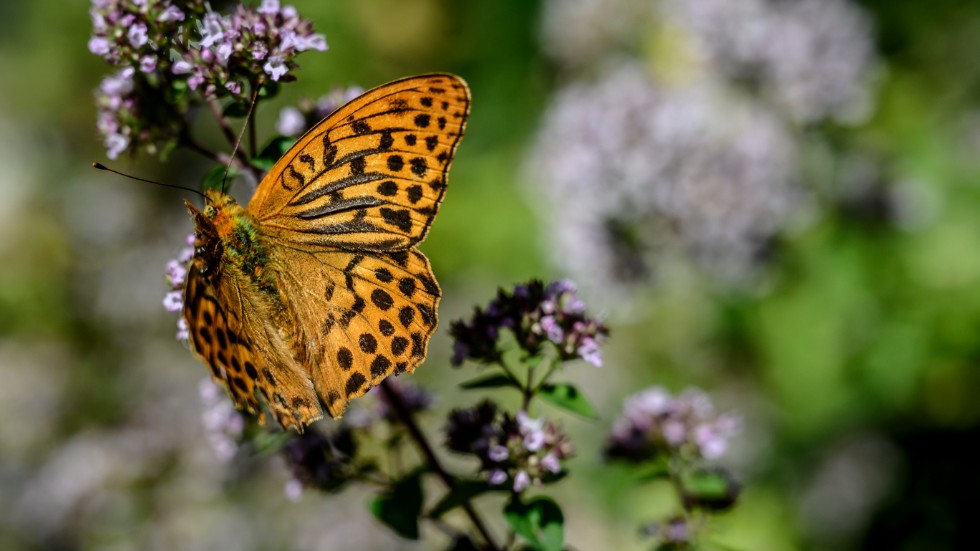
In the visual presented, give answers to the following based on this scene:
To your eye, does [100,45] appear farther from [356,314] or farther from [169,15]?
[356,314]

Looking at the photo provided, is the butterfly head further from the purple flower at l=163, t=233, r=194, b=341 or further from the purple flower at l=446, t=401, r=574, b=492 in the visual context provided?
the purple flower at l=446, t=401, r=574, b=492

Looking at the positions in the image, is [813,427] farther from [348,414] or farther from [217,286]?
[217,286]

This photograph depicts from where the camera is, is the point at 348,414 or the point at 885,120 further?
the point at 885,120

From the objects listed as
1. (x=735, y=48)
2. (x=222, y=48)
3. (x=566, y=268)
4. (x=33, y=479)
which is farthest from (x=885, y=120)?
(x=33, y=479)

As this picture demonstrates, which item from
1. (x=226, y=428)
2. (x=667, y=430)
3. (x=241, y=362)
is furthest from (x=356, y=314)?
(x=667, y=430)

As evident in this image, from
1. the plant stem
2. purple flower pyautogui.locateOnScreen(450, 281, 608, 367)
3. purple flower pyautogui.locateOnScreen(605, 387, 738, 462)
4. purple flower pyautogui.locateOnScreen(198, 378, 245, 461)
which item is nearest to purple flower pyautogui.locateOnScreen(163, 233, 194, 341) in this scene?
purple flower pyautogui.locateOnScreen(198, 378, 245, 461)

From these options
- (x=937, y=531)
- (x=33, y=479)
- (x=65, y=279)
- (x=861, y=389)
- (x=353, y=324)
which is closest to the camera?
(x=353, y=324)

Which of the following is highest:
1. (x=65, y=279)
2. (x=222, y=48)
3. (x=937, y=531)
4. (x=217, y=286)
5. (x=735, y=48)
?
(x=65, y=279)
